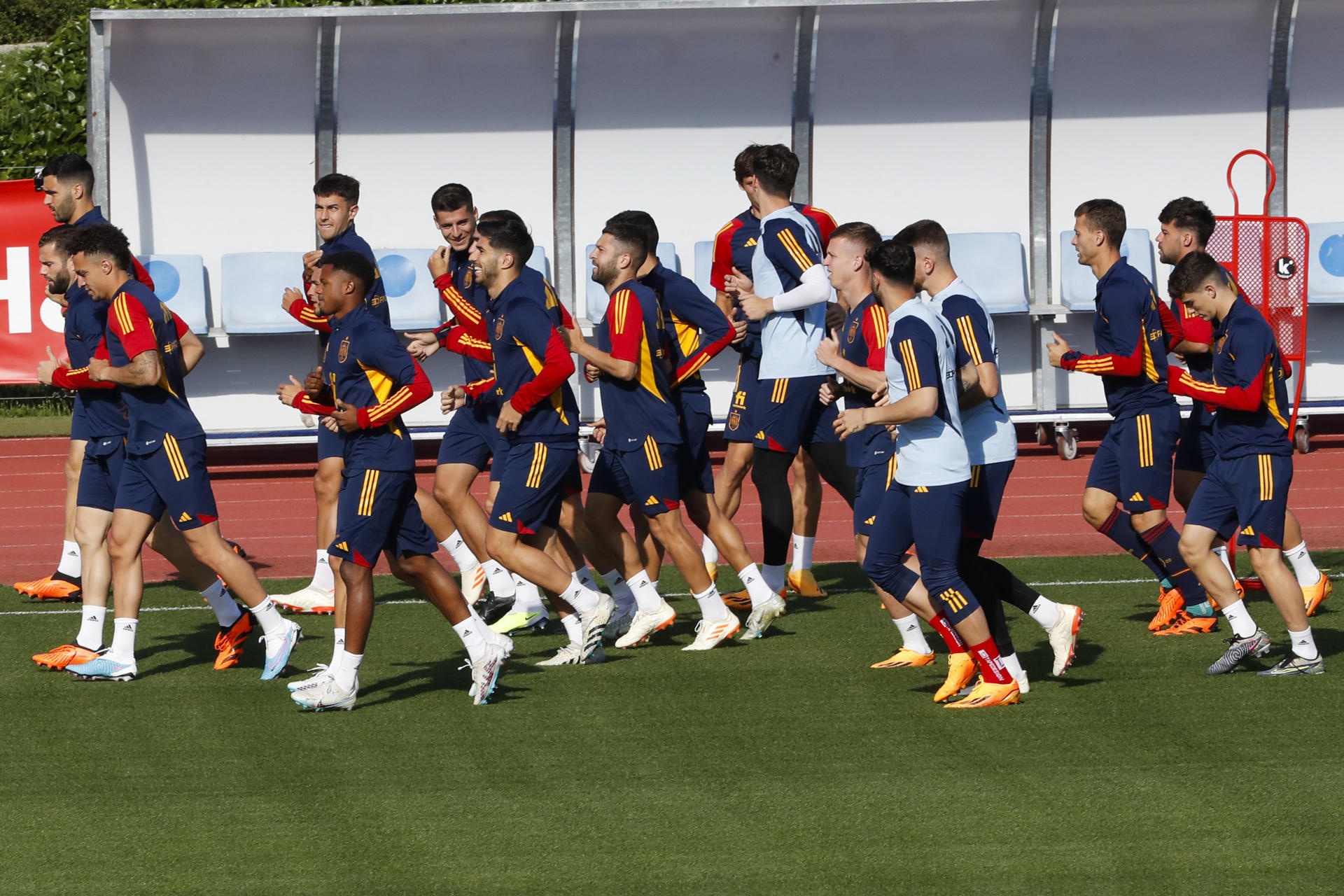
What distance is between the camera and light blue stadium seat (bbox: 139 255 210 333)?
46.3ft

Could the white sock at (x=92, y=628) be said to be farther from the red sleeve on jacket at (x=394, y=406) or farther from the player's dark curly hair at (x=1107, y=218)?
the player's dark curly hair at (x=1107, y=218)

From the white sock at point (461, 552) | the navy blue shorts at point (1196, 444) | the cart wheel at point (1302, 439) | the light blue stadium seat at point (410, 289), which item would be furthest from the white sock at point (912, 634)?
the cart wheel at point (1302, 439)

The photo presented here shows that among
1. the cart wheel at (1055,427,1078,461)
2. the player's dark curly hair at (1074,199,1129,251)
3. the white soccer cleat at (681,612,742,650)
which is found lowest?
the white soccer cleat at (681,612,742,650)

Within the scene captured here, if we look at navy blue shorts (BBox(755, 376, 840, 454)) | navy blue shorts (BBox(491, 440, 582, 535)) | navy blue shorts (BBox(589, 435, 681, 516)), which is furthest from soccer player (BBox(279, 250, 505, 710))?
navy blue shorts (BBox(755, 376, 840, 454))

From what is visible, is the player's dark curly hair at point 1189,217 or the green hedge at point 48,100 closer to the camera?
the player's dark curly hair at point 1189,217

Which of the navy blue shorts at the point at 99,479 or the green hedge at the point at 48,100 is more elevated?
the green hedge at the point at 48,100

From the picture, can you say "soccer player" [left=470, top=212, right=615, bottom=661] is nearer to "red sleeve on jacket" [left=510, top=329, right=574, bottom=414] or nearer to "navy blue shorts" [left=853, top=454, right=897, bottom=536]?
"red sleeve on jacket" [left=510, top=329, right=574, bottom=414]

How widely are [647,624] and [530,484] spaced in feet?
3.14

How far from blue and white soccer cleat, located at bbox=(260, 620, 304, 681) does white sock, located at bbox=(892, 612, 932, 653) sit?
266 cm

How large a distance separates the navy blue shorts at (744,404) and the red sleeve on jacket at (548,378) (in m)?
1.51

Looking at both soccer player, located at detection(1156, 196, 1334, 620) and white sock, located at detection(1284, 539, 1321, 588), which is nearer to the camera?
soccer player, located at detection(1156, 196, 1334, 620)

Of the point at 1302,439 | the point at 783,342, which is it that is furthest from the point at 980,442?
the point at 1302,439

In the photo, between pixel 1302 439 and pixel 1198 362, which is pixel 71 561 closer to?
pixel 1198 362

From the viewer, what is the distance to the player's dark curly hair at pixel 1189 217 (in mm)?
8086
